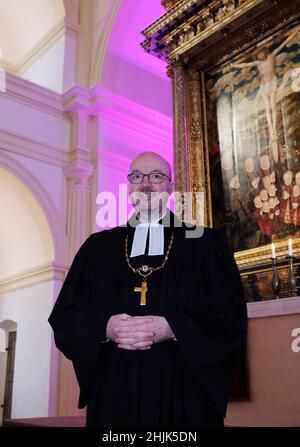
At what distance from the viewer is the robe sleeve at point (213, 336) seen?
76.9 inches

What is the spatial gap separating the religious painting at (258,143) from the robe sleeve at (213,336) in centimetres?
334

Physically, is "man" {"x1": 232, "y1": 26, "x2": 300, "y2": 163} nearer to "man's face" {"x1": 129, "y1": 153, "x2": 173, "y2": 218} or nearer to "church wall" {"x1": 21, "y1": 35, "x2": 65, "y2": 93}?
"man's face" {"x1": 129, "y1": 153, "x2": 173, "y2": 218}

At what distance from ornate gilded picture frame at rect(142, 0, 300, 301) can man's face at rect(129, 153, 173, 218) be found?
2.80m

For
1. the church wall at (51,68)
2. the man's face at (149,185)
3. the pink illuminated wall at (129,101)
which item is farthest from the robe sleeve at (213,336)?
the church wall at (51,68)

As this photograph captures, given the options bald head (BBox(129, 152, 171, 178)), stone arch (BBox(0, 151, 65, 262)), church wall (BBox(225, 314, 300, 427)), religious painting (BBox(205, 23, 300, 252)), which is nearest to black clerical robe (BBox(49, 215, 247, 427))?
bald head (BBox(129, 152, 171, 178))

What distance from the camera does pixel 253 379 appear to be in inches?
161

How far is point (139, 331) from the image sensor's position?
1.89m

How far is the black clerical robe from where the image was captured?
1975mm

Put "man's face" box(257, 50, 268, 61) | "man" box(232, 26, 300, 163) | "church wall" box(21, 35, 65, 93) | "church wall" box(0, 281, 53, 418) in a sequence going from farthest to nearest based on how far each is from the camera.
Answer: "church wall" box(21, 35, 65, 93) < "church wall" box(0, 281, 53, 418) < "man's face" box(257, 50, 268, 61) < "man" box(232, 26, 300, 163)

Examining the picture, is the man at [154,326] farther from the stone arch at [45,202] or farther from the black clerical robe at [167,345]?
the stone arch at [45,202]

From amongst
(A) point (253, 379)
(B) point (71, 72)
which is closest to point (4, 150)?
(B) point (71, 72)

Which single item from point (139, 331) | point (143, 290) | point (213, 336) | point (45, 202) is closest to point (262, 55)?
point (45, 202)

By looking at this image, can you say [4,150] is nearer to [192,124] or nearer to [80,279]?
[192,124]

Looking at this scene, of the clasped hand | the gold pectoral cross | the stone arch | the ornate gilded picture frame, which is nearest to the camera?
the clasped hand
